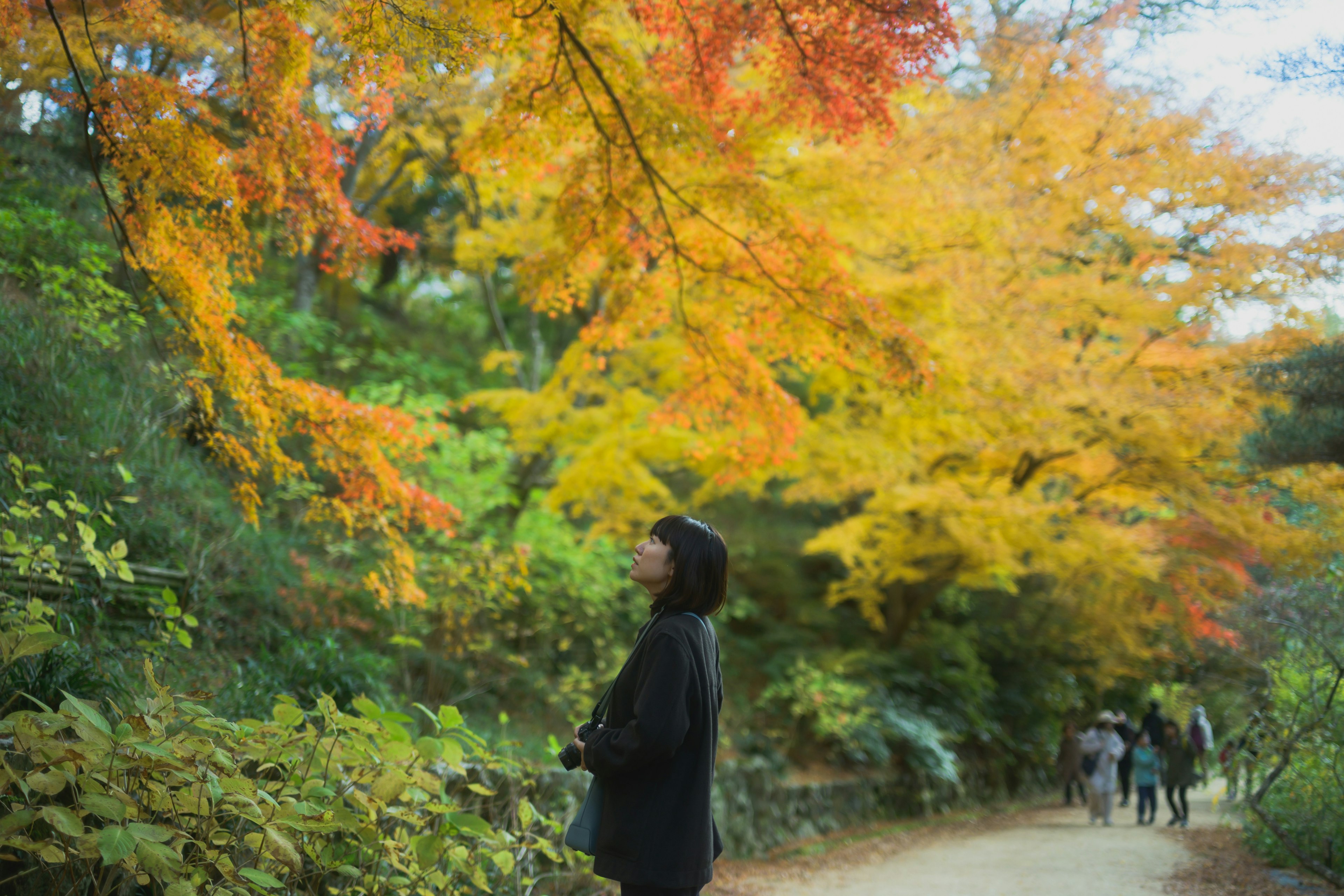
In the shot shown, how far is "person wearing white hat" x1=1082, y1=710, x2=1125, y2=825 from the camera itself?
9.79 m

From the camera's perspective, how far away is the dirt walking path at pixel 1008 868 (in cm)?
626

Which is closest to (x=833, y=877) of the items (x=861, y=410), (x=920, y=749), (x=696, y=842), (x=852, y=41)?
(x=920, y=749)

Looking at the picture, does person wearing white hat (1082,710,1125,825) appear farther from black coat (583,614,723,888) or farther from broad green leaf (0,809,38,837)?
broad green leaf (0,809,38,837)

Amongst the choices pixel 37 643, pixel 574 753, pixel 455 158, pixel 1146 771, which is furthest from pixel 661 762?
pixel 1146 771

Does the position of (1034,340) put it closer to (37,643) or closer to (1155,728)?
(1155,728)

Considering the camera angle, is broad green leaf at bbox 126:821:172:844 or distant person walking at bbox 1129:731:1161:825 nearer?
broad green leaf at bbox 126:821:172:844

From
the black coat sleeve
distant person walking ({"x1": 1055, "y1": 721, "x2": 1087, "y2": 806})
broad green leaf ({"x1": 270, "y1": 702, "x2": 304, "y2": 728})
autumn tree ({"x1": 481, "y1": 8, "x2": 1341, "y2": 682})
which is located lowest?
distant person walking ({"x1": 1055, "y1": 721, "x2": 1087, "y2": 806})

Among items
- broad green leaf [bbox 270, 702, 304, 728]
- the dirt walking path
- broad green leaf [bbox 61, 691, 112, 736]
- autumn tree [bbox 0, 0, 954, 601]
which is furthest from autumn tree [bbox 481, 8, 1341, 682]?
broad green leaf [bbox 61, 691, 112, 736]

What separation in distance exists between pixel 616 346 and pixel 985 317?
356cm

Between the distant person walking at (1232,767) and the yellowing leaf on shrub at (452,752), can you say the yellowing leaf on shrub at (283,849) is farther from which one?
the distant person walking at (1232,767)

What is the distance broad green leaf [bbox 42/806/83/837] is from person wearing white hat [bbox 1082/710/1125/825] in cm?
1049

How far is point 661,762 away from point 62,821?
147cm

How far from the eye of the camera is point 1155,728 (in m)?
10.2

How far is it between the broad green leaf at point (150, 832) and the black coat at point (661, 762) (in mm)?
1058
